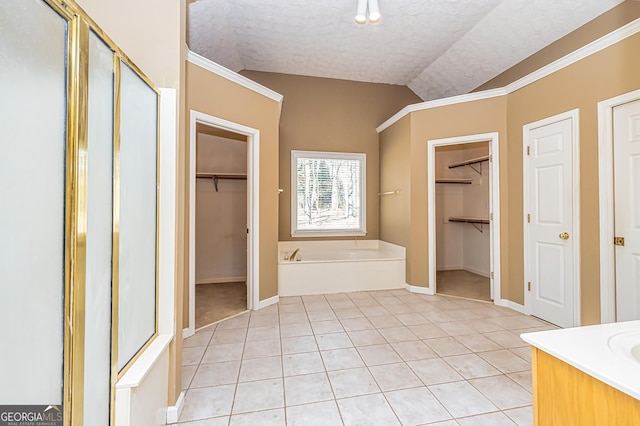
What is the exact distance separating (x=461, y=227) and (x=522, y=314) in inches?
96.2

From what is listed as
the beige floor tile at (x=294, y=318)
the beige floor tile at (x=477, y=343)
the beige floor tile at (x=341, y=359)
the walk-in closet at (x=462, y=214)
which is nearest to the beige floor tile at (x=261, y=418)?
the beige floor tile at (x=341, y=359)

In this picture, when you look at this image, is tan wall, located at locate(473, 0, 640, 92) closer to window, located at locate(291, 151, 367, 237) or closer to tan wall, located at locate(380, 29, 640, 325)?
tan wall, located at locate(380, 29, 640, 325)

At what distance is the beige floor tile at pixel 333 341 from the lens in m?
2.38

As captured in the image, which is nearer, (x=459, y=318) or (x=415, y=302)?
(x=459, y=318)

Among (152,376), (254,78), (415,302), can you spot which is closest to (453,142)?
(415,302)

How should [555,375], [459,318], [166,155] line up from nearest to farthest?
[555,375], [166,155], [459,318]

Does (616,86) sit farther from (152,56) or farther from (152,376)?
(152,376)

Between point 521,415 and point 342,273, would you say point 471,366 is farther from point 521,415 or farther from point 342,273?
point 342,273

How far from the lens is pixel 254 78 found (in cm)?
455

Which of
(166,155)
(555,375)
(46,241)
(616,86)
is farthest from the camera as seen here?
(616,86)

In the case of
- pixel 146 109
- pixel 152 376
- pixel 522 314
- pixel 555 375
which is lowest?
pixel 522 314

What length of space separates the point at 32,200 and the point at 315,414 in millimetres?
1620

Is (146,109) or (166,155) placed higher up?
(146,109)

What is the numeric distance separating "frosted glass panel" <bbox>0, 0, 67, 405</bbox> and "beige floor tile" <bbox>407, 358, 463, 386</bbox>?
1961 millimetres
